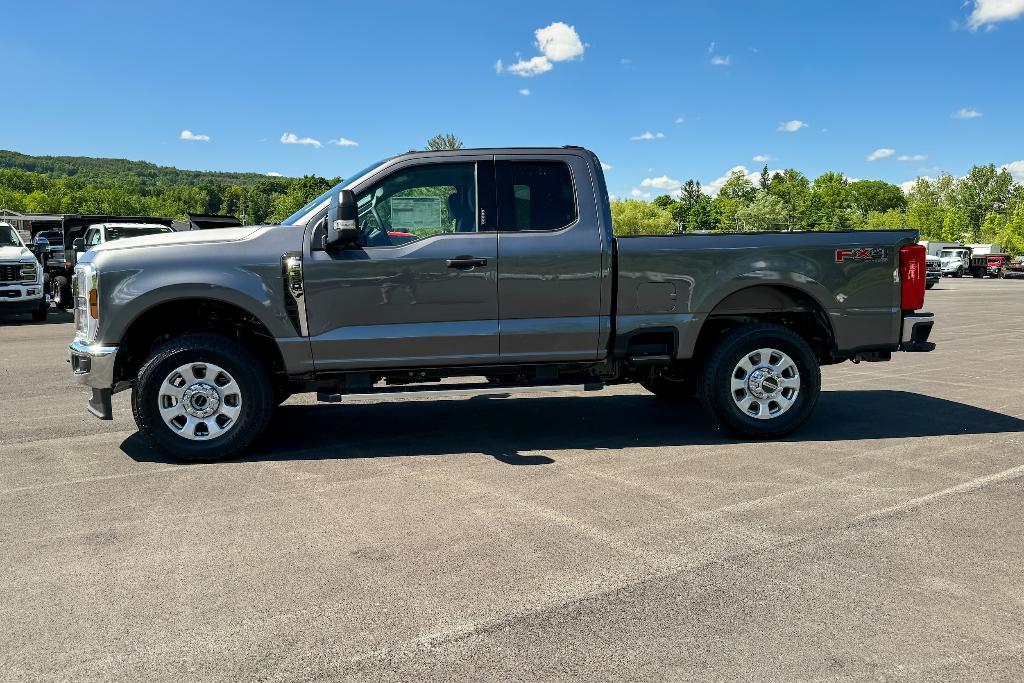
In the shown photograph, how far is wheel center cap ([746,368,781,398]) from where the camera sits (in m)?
6.14

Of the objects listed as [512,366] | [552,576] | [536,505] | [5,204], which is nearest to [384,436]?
[512,366]

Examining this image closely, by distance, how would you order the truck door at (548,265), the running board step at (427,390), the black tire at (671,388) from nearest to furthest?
the running board step at (427,390) < the truck door at (548,265) < the black tire at (671,388)

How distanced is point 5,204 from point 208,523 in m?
196

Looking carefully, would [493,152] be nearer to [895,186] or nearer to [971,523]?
[971,523]

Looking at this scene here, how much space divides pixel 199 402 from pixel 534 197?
2.69 m

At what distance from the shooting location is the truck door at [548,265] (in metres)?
5.83

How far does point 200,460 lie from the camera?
563 centimetres

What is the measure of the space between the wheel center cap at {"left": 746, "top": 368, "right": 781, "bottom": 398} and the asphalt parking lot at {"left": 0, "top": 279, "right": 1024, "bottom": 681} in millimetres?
410

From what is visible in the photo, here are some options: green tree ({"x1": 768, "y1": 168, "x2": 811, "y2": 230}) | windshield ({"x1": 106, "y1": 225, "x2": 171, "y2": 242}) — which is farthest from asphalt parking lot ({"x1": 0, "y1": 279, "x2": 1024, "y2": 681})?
green tree ({"x1": 768, "y1": 168, "x2": 811, "y2": 230})

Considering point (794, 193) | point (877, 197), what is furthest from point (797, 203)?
point (877, 197)

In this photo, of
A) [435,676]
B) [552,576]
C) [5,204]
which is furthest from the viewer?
[5,204]

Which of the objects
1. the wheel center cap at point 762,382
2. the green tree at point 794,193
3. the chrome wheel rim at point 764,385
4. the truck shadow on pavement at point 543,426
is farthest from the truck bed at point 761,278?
the green tree at point 794,193

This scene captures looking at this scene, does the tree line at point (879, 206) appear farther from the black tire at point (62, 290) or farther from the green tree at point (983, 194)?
the black tire at point (62, 290)

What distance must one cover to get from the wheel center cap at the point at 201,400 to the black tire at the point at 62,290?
17362 mm
